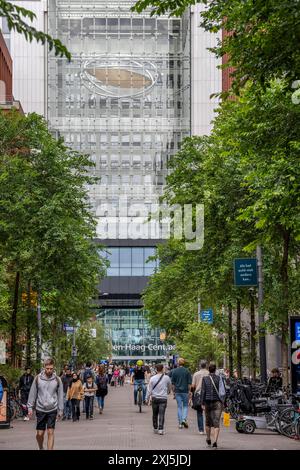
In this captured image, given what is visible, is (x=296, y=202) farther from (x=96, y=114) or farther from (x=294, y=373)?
(x=96, y=114)

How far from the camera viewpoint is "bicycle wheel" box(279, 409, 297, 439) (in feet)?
73.9

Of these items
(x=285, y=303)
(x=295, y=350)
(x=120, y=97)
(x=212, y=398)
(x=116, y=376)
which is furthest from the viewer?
(x=120, y=97)

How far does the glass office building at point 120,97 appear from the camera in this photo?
123m

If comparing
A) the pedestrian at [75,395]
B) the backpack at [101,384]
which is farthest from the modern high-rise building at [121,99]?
the pedestrian at [75,395]

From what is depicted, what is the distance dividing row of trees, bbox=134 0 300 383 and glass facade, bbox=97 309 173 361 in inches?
3480

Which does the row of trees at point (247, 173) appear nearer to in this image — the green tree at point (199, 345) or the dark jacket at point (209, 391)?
the dark jacket at point (209, 391)

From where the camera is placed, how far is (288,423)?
2305 cm

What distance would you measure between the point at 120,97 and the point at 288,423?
Result: 4073 inches

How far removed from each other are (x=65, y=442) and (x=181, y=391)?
5053 mm

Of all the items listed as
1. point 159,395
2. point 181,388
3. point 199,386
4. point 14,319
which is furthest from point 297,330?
point 14,319

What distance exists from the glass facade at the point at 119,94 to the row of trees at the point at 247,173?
63158mm

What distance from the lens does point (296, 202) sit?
18344 mm

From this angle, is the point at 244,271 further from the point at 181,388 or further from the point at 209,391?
the point at 209,391
